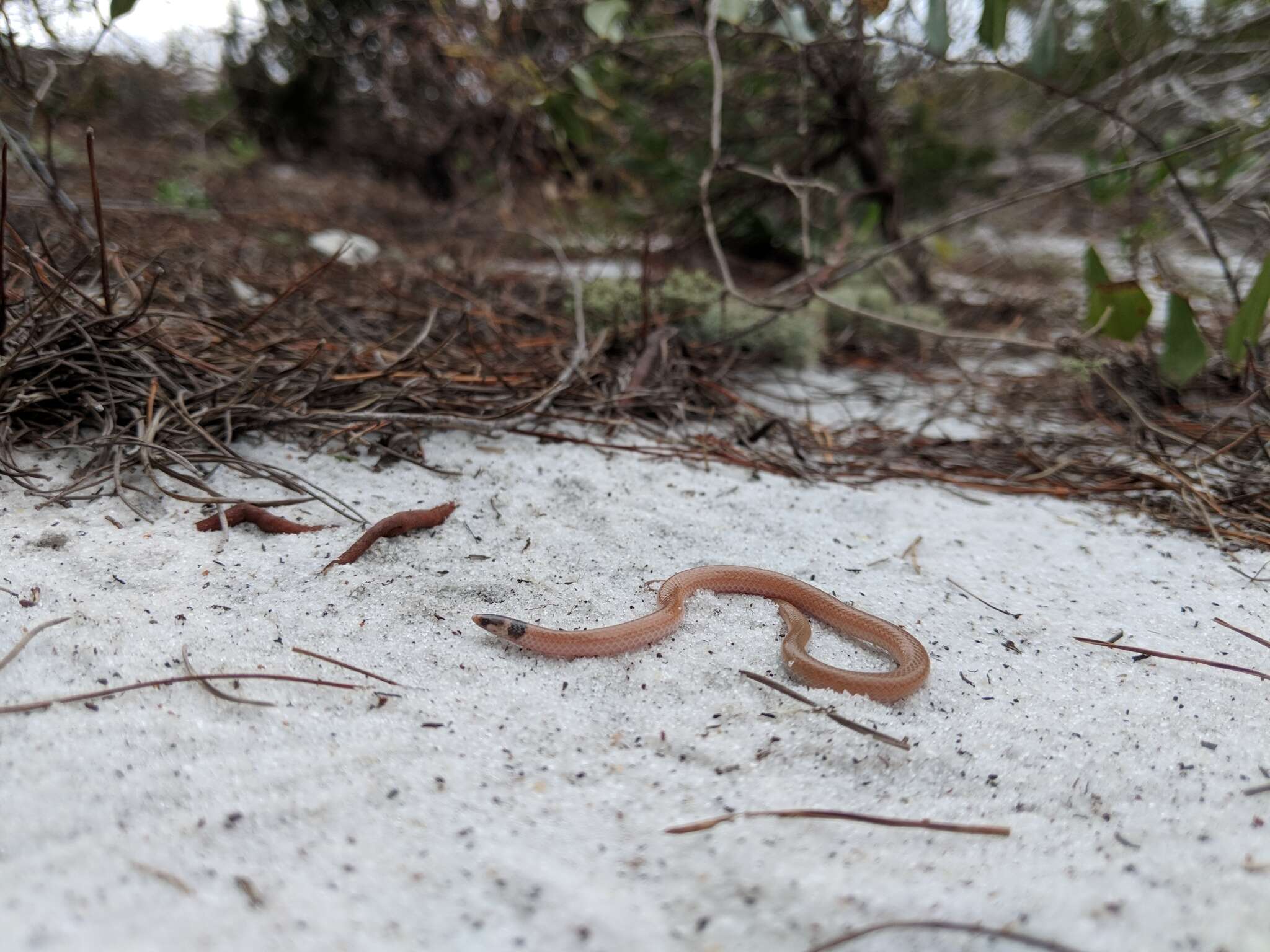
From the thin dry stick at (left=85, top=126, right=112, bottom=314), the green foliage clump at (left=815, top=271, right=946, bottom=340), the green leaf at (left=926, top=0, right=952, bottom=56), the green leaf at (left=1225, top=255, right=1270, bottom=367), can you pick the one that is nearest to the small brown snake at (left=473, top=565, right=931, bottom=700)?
the thin dry stick at (left=85, top=126, right=112, bottom=314)

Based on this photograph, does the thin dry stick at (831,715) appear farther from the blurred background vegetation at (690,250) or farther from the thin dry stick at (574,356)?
the thin dry stick at (574,356)

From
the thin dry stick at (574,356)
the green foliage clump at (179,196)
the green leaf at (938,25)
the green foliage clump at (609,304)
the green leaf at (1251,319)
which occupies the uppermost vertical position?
the green leaf at (938,25)

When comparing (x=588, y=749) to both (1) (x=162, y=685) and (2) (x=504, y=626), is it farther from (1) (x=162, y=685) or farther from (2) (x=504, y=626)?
(1) (x=162, y=685)

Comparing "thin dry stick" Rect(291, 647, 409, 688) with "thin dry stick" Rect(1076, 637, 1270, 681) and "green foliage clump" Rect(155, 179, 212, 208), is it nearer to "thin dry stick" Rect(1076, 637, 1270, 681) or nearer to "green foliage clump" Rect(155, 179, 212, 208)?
"thin dry stick" Rect(1076, 637, 1270, 681)

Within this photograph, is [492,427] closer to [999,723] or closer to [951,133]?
[999,723]

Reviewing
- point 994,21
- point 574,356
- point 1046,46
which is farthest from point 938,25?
point 574,356

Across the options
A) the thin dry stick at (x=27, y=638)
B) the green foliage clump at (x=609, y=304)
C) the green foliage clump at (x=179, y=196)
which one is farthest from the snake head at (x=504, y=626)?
the green foliage clump at (x=179, y=196)

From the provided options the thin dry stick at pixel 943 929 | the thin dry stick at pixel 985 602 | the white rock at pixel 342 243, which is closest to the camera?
the thin dry stick at pixel 943 929

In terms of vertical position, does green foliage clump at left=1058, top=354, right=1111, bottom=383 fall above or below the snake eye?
above
